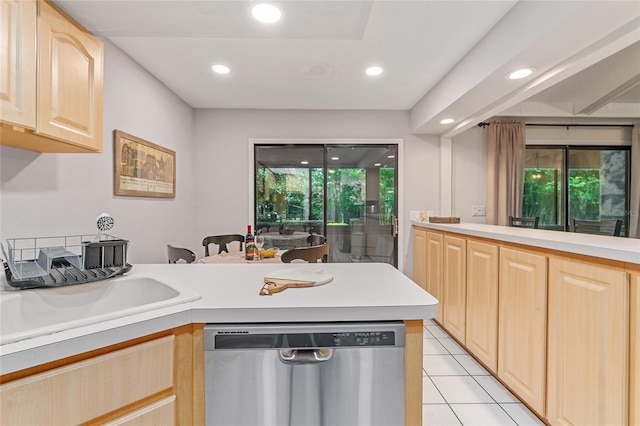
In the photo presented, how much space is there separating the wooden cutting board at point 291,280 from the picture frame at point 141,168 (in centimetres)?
184

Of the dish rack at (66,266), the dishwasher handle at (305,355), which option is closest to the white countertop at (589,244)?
the dishwasher handle at (305,355)

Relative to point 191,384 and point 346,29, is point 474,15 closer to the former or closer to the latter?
point 346,29

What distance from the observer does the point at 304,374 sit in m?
0.90

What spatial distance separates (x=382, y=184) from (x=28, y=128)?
11.1ft

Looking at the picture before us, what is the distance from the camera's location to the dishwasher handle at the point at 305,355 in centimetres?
89

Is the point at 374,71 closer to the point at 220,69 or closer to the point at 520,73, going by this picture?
the point at 520,73

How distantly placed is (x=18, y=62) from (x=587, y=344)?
2722 mm

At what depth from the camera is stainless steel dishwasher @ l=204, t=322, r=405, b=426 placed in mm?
888

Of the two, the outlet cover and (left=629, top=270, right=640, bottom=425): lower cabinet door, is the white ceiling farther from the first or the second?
(left=629, top=270, right=640, bottom=425): lower cabinet door

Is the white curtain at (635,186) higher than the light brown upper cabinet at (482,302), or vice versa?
the white curtain at (635,186)

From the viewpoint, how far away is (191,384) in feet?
2.91

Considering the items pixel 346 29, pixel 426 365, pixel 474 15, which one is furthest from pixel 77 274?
pixel 474 15

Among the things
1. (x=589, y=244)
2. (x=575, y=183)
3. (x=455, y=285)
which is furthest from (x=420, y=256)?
(x=575, y=183)

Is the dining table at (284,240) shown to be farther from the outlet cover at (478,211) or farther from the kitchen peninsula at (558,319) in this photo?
the outlet cover at (478,211)
